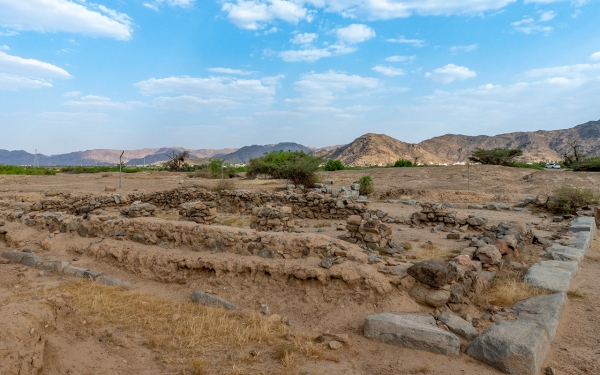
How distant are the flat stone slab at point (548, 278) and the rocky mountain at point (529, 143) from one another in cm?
8049

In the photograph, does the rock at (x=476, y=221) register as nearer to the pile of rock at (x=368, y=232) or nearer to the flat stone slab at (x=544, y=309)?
the pile of rock at (x=368, y=232)

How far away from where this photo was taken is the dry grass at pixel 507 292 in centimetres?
503

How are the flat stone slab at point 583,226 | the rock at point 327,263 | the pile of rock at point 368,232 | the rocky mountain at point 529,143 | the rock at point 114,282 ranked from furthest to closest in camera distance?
the rocky mountain at point 529,143, the flat stone slab at point 583,226, the pile of rock at point 368,232, the rock at point 114,282, the rock at point 327,263

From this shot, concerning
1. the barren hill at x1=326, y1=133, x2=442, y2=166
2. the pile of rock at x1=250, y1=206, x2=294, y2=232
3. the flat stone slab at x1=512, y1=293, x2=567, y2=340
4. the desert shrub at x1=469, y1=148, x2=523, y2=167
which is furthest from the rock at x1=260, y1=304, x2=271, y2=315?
the barren hill at x1=326, y1=133, x2=442, y2=166

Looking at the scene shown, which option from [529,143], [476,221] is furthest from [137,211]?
[529,143]

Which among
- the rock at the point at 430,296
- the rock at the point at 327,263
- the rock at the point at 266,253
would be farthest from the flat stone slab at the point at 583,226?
the rock at the point at 266,253

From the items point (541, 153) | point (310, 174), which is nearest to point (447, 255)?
point (310, 174)

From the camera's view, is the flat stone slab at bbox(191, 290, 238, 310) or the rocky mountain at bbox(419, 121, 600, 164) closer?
the flat stone slab at bbox(191, 290, 238, 310)

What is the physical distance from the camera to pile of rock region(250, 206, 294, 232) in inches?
338

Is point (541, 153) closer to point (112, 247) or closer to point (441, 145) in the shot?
point (441, 145)

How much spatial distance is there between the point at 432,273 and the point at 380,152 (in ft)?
255

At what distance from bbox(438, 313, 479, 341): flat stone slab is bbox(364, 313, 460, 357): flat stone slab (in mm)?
154

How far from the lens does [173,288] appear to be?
5930mm

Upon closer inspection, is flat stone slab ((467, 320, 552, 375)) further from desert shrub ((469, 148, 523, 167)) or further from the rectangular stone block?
desert shrub ((469, 148, 523, 167))
